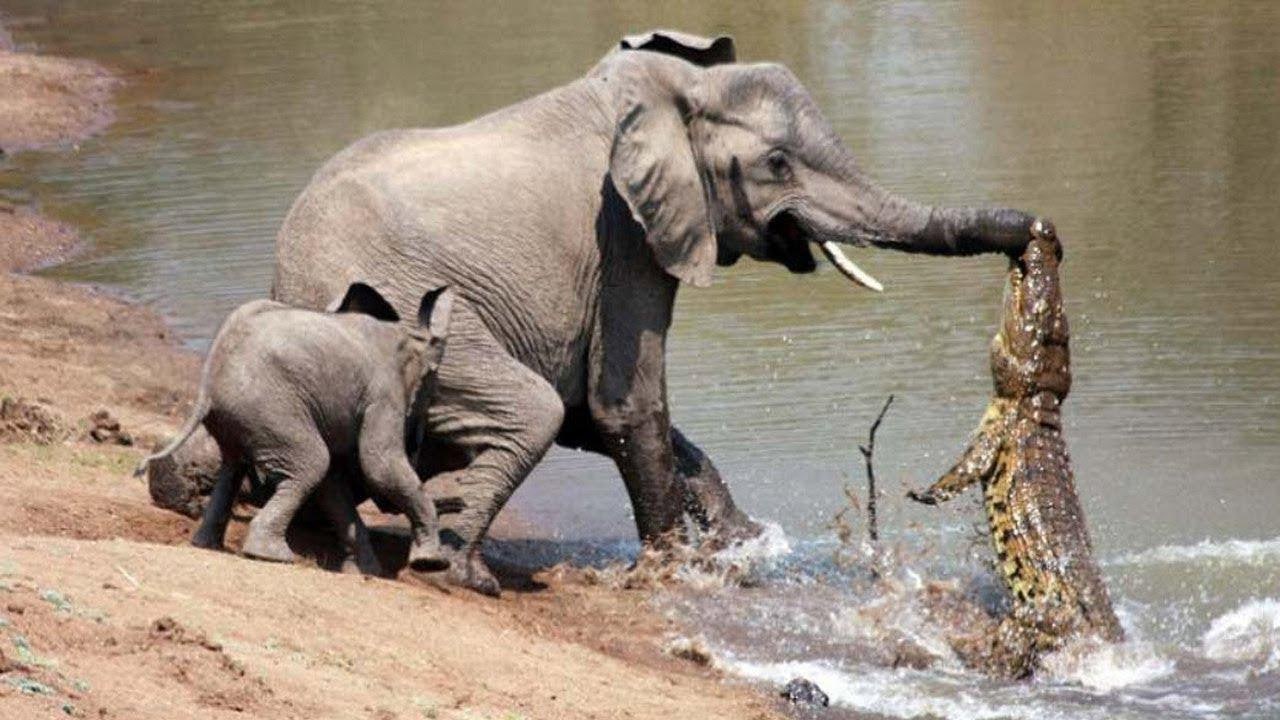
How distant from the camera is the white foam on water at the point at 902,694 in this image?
993 cm

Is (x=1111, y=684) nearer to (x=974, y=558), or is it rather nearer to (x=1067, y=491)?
(x=1067, y=491)

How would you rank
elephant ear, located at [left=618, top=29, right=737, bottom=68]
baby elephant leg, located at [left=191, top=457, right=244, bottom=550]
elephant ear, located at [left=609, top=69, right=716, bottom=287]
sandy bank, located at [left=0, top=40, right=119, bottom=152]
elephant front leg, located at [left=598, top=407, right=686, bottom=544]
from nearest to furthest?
baby elephant leg, located at [left=191, top=457, right=244, bottom=550], elephant ear, located at [left=609, top=69, right=716, bottom=287], elephant front leg, located at [left=598, top=407, right=686, bottom=544], elephant ear, located at [left=618, top=29, right=737, bottom=68], sandy bank, located at [left=0, top=40, right=119, bottom=152]

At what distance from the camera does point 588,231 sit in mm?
11203

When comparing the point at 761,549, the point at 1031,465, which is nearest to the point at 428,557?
the point at 761,549

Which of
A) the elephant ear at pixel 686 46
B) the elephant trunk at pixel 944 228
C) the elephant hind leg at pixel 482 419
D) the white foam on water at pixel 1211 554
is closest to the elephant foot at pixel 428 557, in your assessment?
the elephant hind leg at pixel 482 419

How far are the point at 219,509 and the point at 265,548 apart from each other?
0.32 meters

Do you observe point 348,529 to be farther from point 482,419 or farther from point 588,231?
point 588,231

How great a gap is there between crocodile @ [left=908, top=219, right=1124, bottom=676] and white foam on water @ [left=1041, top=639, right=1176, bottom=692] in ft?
0.51

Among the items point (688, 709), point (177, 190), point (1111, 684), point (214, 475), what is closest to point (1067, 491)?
point (1111, 684)

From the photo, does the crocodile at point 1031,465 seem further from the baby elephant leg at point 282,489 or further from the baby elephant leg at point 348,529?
the baby elephant leg at point 282,489

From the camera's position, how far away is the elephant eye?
37.4 feet

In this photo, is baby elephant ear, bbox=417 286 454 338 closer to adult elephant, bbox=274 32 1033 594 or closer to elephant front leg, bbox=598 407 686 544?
adult elephant, bbox=274 32 1033 594

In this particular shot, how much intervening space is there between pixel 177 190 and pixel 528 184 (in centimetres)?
1277

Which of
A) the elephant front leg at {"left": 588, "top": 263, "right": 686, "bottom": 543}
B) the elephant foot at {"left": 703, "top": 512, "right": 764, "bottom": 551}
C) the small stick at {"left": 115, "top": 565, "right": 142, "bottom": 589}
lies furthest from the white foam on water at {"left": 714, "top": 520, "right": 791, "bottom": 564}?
the small stick at {"left": 115, "top": 565, "right": 142, "bottom": 589}
